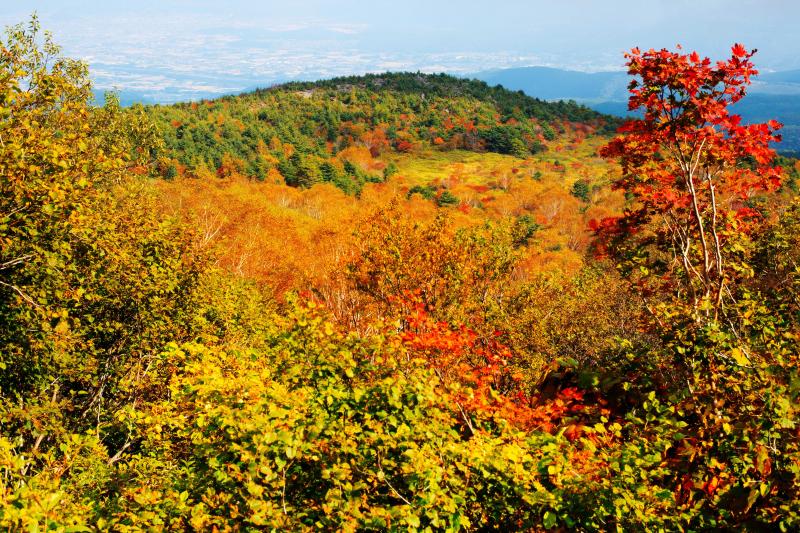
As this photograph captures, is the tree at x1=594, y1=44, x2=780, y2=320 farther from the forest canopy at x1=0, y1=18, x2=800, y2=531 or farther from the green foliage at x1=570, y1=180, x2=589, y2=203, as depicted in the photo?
the green foliage at x1=570, y1=180, x2=589, y2=203

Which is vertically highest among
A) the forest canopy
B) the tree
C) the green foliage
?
the tree

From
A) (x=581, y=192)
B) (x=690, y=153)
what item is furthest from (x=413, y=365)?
(x=581, y=192)

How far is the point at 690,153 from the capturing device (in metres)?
16.7

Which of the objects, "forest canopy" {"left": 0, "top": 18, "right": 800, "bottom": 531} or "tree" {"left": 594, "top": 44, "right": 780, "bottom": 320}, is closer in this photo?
"forest canopy" {"left": 0, "top": 18, "right": 800, "bottom": 531}

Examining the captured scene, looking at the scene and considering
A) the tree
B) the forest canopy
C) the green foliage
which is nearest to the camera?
the forest canopy

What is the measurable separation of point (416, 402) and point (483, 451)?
1.46 meters

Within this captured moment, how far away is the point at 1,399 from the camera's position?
50.8ft

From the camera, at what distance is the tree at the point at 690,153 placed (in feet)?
47.8

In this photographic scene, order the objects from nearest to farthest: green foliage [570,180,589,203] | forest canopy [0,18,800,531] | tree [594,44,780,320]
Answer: forest canopy [0,18,800,531]
tree [594,44,780,320]
green foliage [570,180,589,203]

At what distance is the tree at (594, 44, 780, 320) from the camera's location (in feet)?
47.8

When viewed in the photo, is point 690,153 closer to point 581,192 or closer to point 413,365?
point 413,365

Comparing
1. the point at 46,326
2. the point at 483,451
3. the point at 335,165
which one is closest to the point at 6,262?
the point at 46,326

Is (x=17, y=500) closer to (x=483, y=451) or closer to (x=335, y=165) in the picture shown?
(x=483, y=451)

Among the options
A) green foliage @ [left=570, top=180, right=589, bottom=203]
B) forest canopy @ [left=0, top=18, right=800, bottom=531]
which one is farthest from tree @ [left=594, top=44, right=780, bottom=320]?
green foliage @ [left=570, top=180, right=589, bottom=203]
